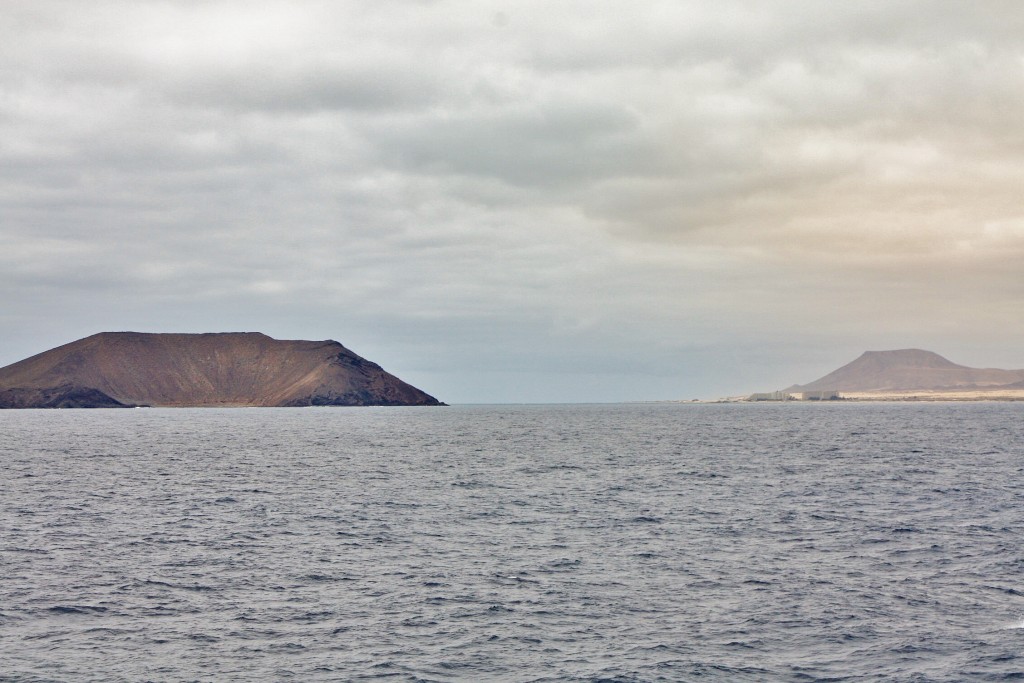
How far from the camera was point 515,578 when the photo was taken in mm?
37625

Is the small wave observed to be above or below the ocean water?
above

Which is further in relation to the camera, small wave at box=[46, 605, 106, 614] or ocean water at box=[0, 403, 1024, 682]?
small wave at box=[46, 605, 106, 614]

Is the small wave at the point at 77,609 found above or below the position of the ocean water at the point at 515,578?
above

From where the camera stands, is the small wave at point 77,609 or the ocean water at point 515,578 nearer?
the ocean water at point 515,578

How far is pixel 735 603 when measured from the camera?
32844 millimetres

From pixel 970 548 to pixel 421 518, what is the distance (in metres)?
31.5

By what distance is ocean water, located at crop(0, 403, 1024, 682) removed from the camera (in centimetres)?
2638

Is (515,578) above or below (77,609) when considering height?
below

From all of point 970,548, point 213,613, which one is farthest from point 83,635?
point 970,548

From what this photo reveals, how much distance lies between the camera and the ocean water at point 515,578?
26.4 metres

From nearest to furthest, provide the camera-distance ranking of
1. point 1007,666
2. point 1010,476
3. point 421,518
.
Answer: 1. point 1007,666
2. point 421,518
3. point 1010,476

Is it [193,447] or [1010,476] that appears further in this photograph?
[193,447]

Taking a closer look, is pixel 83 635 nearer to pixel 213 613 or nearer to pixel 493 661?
pixel 213 613

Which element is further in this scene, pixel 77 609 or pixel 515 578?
pixel 515 578
